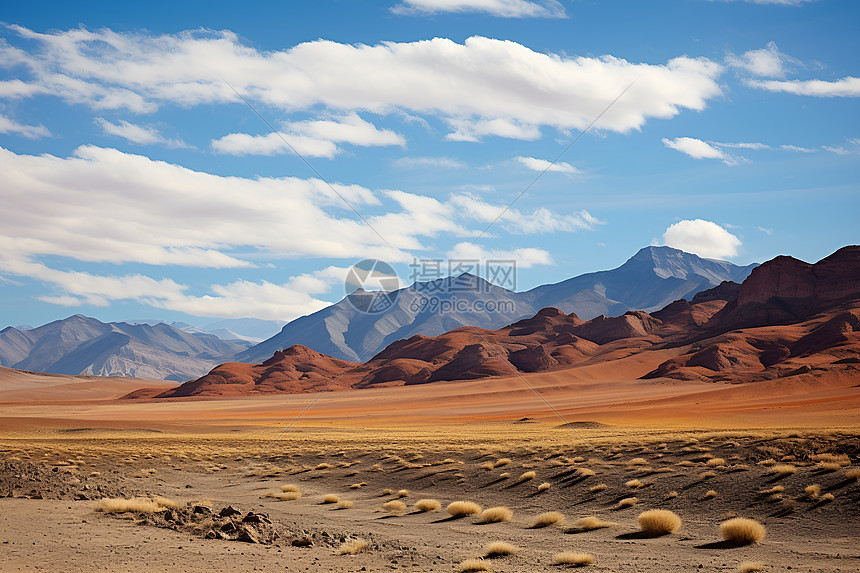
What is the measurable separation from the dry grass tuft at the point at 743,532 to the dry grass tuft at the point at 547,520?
476 cm

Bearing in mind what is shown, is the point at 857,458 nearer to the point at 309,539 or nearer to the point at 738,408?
the point at 309,539

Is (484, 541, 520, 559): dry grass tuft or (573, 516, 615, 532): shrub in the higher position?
(484, 541, 520, 559): dry grass tuft

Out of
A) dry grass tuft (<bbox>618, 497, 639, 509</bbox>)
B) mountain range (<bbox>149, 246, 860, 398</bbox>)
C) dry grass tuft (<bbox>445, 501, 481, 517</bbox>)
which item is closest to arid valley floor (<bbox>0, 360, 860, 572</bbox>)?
dry grass tuft (<bbox>618, 497, 639, 509</bbox>)

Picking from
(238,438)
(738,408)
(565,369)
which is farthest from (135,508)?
(565,369)

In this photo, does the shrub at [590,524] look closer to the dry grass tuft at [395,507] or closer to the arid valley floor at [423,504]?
the arid valley floor at [423,504]

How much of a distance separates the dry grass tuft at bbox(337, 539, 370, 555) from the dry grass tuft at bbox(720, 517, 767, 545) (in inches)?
331

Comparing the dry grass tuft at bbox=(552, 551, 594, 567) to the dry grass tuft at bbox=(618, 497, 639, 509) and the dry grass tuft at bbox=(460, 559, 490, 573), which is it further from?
the dry grass tuft at bbox=(618, 497, 639, 509)

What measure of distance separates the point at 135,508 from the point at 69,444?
27.7m

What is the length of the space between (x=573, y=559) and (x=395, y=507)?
9222 millimetres

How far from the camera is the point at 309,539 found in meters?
15.7

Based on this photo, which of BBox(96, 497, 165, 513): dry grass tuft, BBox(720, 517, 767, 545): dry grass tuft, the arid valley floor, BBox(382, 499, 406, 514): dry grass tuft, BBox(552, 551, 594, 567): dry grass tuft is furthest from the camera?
BBox(382, 499, 406, 514): dry grass tuft

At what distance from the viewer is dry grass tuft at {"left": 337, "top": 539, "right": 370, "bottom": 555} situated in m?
14.9

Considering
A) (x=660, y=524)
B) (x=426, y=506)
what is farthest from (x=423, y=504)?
(x=660, y=524)

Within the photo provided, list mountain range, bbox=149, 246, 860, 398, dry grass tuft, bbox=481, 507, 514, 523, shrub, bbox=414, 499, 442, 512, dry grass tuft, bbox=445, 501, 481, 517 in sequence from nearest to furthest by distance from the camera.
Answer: dry grass tuft, bbox=481, 507, 514, 523, dry grass tuft, bbox=445, 501, 481, 517, shrub, bbox=414, 499, 442, 512, mountain range, bbox=149, 246, 860, 398
